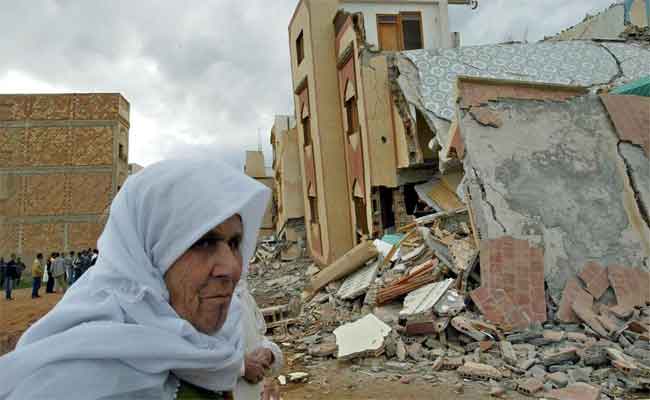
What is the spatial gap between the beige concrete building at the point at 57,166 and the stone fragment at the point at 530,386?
74.6 feet

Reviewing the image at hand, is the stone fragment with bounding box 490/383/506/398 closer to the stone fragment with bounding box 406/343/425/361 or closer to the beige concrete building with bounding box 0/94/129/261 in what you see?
the stone fragment with bounding box 406/343/425/361

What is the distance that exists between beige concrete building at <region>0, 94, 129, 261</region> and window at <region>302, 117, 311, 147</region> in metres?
13.4

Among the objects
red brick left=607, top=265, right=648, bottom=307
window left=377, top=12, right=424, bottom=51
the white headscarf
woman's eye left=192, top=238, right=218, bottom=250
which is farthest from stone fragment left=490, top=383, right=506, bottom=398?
window left=377, top=12, right=424, bottom=51

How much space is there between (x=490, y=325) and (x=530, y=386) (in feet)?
3.80

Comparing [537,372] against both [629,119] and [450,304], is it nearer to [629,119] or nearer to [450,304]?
[450,304]

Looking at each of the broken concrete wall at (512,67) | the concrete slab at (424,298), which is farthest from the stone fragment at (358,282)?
the broken concrete wall at (512,67)

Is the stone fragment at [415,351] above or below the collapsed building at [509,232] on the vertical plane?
below

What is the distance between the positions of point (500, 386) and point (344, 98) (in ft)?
31.7

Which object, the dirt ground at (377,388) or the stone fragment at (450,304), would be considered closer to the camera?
the dirt ground at (377,388)

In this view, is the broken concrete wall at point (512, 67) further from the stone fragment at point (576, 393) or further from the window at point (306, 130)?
the stone fragment at point (576, 393)

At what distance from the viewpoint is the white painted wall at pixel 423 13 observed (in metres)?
14.3

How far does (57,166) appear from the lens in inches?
883

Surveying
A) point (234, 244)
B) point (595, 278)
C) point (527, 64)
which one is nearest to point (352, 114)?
point (527, 64)

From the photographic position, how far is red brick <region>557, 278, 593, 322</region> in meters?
5.04
